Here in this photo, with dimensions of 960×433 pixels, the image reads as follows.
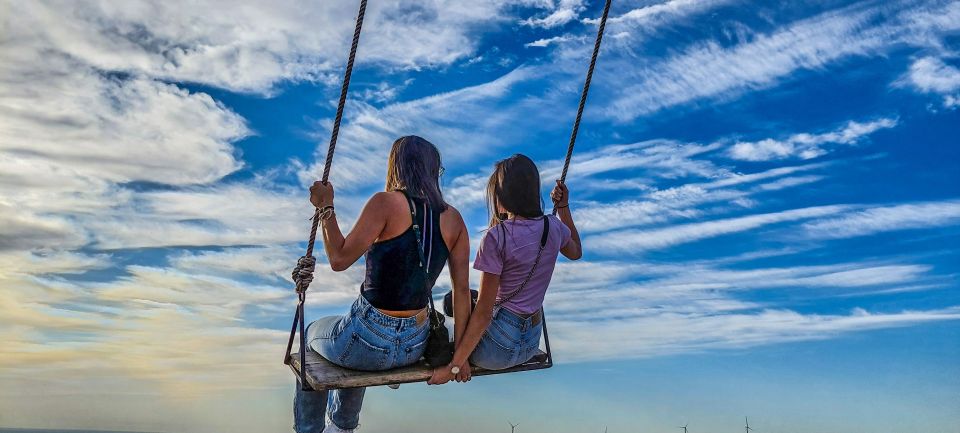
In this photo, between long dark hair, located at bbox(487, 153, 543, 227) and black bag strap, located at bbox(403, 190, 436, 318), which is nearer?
black bag strap, located at bbox(403, 190, 436, 318)

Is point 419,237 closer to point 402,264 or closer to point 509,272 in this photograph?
point 402,264

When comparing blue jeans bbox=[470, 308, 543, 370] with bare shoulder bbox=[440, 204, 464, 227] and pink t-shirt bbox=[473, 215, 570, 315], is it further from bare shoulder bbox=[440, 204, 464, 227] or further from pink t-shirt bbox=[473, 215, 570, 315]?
bare shoulder bbox=[440, 204, 464, 227]

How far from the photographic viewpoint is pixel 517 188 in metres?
7.10

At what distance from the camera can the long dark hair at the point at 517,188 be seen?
7098mm

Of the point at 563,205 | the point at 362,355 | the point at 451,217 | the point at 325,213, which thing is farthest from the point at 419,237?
the point at 563,205

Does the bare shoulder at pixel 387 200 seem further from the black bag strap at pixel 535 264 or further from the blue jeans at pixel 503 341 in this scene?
the blue jeans at pixel 503 341

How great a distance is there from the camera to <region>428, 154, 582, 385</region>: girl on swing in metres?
6.92

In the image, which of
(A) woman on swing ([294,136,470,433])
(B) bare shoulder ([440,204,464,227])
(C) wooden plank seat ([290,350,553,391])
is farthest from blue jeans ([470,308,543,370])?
(B) bare shoulder ([440,204,464,227])

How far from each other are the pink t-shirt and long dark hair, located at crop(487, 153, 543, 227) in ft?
0.37

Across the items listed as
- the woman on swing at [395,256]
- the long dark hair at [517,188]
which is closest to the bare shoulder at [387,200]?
the woman on swing at [395,256]

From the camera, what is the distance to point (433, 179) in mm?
6762

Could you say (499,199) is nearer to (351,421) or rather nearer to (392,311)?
(392,311)

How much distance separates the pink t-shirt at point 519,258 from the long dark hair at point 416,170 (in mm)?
571

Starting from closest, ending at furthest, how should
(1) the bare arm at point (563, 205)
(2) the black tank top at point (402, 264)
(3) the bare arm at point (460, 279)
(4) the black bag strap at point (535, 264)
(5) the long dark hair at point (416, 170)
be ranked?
(2) the black tank top at point (402, 264)
(5) the long dark hair at point (416, 170)
(3) the bare arm at point (460, 279)
(4) the black bag strap at point (535, 264)
(1) the bare arm at point (563, 205)
